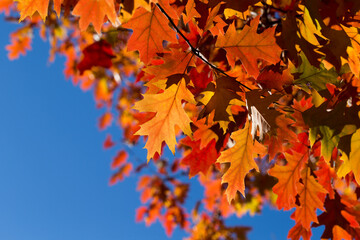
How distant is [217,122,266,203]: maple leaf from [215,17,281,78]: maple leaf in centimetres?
25

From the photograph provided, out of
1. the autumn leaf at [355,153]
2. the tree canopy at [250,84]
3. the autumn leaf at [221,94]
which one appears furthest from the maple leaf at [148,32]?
the autumn leaf at [355,153]

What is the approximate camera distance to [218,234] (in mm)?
6102

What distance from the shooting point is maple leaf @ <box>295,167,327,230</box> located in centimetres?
162

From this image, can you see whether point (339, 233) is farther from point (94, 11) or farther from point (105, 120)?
point (105, 120)

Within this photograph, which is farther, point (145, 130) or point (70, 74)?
point (70, 74)

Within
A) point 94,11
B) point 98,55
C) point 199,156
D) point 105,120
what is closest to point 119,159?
point 105,120

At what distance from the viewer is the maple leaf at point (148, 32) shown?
1.21 meters

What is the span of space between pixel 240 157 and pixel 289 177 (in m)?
0.45

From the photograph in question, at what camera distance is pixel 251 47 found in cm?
125

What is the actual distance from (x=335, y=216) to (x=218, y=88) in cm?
121

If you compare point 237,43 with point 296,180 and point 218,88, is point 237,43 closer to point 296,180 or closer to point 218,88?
point 218,88

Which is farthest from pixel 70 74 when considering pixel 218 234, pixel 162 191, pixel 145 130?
pixel 145 130

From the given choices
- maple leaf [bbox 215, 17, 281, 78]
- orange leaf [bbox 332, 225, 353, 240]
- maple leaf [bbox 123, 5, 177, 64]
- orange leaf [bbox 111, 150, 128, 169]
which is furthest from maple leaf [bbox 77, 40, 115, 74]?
orange leaf [bbox 111, 150, 128, 169]

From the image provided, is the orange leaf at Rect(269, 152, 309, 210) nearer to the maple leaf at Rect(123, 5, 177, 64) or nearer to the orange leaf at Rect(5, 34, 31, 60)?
the maple leaf at Rect(123, 5, 177, 64)
